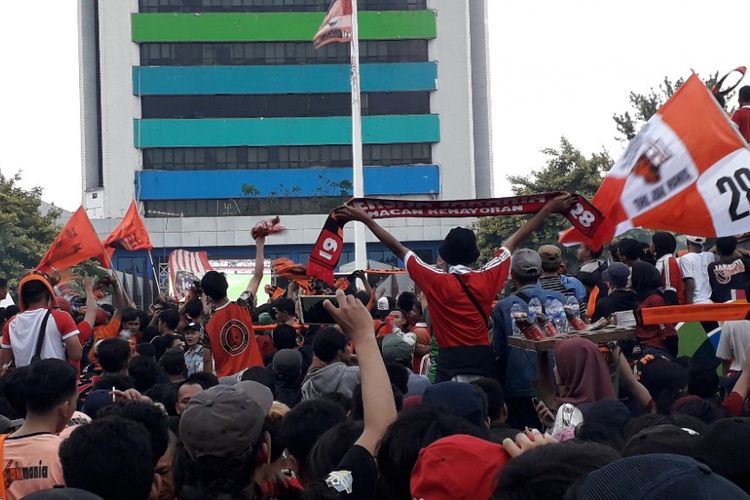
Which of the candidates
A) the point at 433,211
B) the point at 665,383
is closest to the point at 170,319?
the point at 433,211

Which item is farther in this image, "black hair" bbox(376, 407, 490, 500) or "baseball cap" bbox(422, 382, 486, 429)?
"baseball cap" bbox(422, 382, 486, 429)

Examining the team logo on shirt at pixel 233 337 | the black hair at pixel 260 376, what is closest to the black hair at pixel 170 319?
the team logo on shirt at pixel 233 337

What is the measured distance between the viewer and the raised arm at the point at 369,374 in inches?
131

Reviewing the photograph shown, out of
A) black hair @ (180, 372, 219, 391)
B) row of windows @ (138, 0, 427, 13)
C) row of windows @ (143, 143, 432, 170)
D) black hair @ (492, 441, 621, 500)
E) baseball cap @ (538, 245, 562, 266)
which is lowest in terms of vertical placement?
black hair @ (180, 372, 219, 391)

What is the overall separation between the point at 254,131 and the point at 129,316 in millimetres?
45346

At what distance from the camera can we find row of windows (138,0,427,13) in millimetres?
55719

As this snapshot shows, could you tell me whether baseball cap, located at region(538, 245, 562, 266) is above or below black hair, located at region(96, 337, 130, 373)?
above

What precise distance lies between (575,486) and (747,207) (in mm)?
4786

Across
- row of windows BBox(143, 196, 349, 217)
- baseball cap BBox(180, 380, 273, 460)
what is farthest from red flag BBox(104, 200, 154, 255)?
row of windows BBox(143, 196, 349, 217)

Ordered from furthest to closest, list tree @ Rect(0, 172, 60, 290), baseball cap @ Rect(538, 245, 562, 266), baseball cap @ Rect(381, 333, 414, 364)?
1. tree @ Rect(0, 172, 60, 290)
2. baseball cap @ Rect(381, 333, 414, 364)
3. baseball cap @ Rect(538, 245, 562, 266)

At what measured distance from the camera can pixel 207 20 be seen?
55188 millimetres

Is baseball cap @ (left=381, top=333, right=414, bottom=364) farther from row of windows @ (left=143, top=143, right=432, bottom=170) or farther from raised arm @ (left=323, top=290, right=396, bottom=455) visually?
row of windows @ (left=143, top=143, right=432, bottom=170)

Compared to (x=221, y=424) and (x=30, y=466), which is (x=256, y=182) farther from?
(x=221, y=424)

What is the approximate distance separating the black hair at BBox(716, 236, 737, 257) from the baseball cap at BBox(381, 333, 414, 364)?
9.55ft
